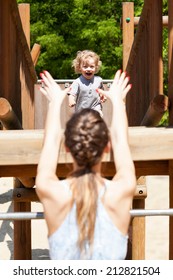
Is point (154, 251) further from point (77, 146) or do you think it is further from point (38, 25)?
point (38, 25)

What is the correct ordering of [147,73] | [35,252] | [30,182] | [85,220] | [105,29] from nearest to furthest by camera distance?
[85,220], [147,73], [30,182], [35,252], [105,29]

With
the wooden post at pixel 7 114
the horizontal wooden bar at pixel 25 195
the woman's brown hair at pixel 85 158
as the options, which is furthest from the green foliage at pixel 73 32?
the woman's brown hair at pixel 85 158

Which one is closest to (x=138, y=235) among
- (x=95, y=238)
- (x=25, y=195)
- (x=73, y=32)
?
(x=25, y=195)

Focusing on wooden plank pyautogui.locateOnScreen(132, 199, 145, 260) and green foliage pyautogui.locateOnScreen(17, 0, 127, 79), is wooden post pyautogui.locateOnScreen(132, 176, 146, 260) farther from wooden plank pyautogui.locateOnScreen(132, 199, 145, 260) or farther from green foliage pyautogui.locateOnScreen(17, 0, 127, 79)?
green foliage pyautogui.locateOnScreen(17, 0, 127, 79)

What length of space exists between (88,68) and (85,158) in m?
2.88

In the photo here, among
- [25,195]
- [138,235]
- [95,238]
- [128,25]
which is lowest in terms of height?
[138,235]

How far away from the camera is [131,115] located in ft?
18.3

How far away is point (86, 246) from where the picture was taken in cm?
183

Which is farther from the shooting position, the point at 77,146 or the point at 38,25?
the point at 38,25

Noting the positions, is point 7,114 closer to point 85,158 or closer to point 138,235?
point 85,158
